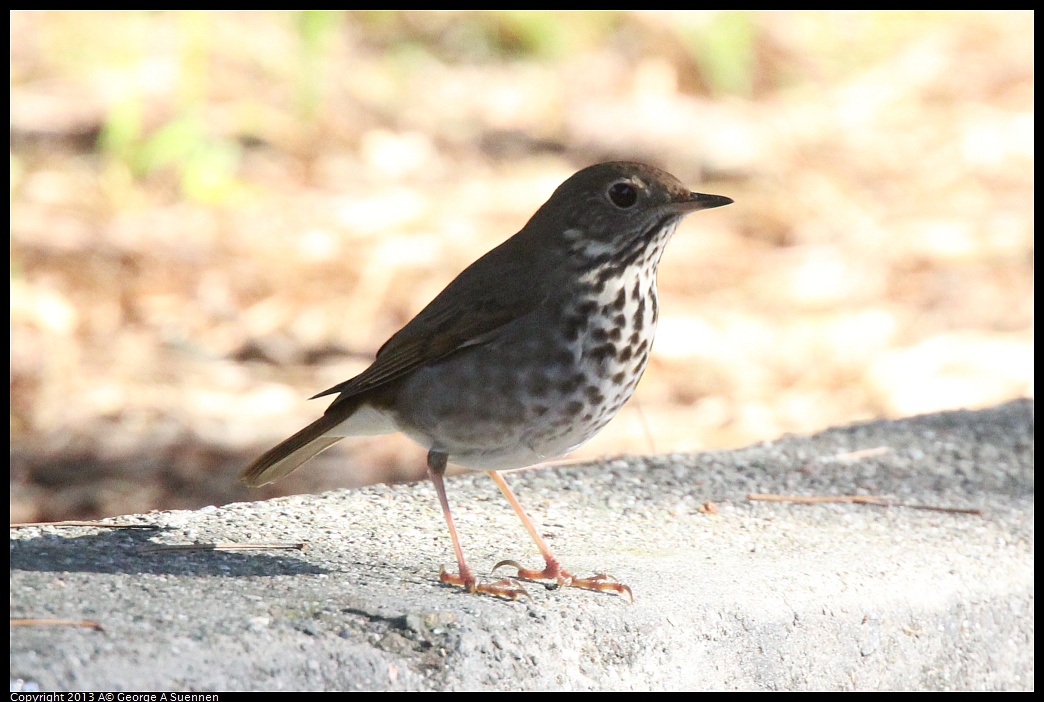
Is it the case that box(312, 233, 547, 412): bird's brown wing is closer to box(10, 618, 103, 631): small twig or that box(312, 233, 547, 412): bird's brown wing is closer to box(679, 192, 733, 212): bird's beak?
box(679, 192, 733, 212): bird's beak

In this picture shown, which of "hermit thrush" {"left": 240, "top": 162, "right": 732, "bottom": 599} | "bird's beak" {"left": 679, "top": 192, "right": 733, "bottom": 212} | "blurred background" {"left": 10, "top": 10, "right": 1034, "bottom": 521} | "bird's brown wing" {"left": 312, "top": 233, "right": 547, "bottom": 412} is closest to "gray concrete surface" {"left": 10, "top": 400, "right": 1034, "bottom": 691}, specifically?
"hermit thrush" {"left": 240, "top": 162, "right": 732, "bottom": 599}

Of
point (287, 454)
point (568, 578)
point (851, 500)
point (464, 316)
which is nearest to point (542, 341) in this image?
point (464, 316)

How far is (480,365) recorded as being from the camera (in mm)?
3803

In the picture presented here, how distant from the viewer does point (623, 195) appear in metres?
3.88

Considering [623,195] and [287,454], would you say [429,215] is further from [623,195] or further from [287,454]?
[623,195]

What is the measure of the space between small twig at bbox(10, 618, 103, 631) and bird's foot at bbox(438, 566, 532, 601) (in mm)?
954

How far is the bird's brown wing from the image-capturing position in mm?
3830

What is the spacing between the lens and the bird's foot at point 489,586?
3492 millimetres

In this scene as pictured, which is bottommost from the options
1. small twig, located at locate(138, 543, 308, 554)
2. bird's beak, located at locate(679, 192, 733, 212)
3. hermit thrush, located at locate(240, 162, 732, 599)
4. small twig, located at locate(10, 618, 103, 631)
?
small twig, located at locate(138, 543, 308, 554)

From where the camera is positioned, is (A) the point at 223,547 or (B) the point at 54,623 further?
(A) the point at 223,547

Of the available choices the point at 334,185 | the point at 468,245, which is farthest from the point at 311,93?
the point at 468,245

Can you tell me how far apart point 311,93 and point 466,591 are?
17.5 ft

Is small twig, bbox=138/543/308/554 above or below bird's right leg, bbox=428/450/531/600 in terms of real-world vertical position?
above

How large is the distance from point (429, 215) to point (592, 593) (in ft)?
15.6
